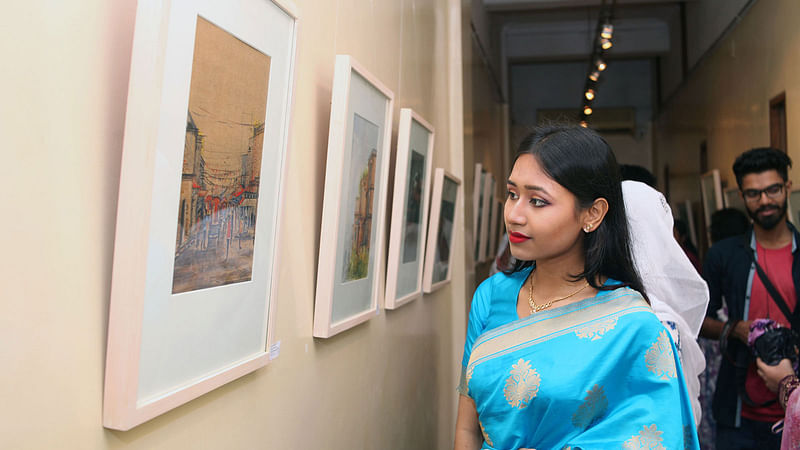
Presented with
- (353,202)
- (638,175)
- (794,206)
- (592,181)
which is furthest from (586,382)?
(794,206)

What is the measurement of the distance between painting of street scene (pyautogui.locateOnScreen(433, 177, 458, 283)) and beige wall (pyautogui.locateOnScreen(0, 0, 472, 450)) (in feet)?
4.65

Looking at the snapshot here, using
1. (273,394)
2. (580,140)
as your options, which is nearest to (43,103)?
(273,394)

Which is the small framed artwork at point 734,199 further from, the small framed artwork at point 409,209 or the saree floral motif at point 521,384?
the saree floral motif at point 521,384

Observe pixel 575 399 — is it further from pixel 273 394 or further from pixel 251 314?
pixel 251 314

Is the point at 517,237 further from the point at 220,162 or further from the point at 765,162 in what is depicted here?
the point at 765,162

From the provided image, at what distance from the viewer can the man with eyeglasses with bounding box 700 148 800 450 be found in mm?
3557

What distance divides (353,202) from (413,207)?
3.37 ft

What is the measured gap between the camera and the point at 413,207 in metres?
3.16

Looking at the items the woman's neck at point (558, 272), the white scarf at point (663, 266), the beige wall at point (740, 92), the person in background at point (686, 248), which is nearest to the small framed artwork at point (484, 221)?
the person in background at point (686, 248)

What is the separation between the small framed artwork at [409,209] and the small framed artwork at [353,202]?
183 millimetres

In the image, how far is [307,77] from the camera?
6.18 ft

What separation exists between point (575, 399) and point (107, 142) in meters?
1.51

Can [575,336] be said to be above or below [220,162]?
below

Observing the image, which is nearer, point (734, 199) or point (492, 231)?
point (734, 199)
